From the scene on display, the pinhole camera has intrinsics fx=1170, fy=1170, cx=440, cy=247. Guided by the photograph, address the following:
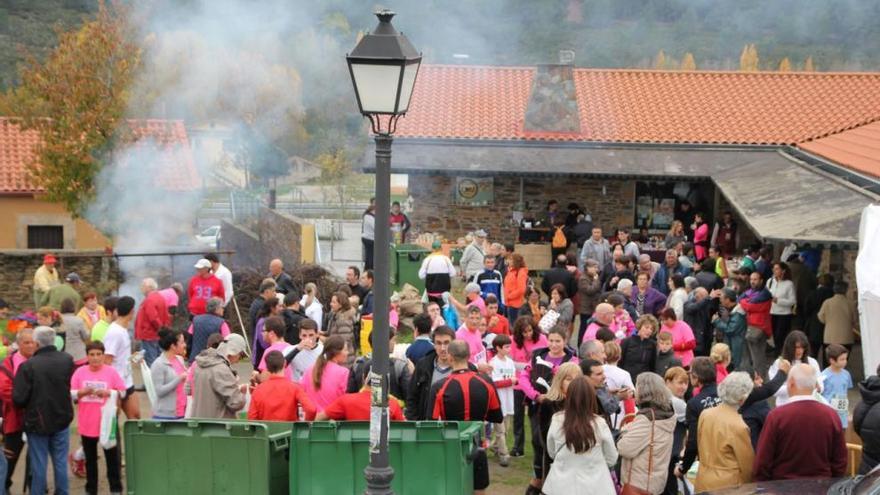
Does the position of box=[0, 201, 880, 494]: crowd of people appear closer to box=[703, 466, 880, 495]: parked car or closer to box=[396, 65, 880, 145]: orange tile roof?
box=[703, 466, 880, 495]: parked car

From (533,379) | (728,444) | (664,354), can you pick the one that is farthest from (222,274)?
(728,444)

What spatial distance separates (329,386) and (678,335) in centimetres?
373

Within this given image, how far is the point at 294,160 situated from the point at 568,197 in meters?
34.8

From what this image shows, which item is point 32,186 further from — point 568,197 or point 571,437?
point 571,437

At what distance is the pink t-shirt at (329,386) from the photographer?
8.91 metres

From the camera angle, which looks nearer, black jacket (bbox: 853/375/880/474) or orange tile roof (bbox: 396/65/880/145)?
black jacket (bbox: 853/375/880/474)

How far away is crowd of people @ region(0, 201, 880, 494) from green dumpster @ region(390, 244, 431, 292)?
18.8ft

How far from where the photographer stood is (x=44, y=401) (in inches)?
349

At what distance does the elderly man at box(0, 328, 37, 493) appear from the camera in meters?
9.10

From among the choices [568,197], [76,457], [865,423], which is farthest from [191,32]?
[865,423]

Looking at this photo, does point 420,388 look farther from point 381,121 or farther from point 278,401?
point 381,121

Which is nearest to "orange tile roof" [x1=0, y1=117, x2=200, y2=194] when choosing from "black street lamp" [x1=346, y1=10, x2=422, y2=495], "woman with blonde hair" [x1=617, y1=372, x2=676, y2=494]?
"woman with blonde hair" [x1=617, y1=372, x2=676, y2=494]

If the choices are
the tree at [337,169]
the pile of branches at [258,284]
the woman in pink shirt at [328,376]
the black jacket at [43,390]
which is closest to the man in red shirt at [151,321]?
the black jacket at [43,390]

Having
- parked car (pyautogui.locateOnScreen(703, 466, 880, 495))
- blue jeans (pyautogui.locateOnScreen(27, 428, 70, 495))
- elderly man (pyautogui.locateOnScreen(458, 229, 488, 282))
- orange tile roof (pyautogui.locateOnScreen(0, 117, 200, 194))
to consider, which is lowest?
blue jeans (pyautogui.locateOnScreen(27, 428, 70, 495))
